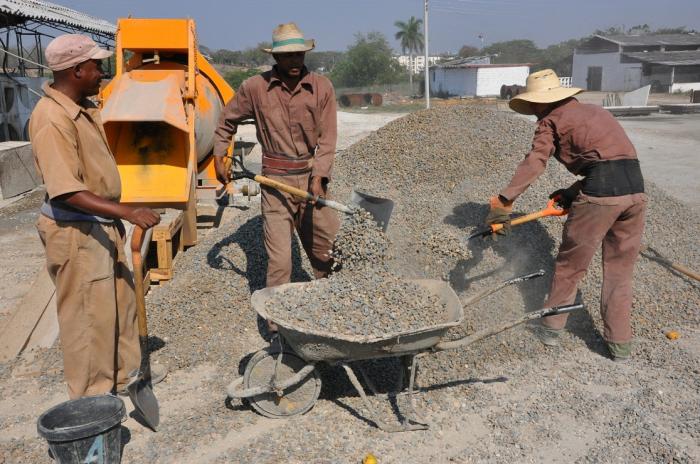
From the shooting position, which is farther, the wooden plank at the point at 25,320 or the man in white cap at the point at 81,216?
the wooden plank at the point at 25,320

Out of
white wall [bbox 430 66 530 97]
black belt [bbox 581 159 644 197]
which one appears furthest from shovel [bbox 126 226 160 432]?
white wall [bbox 430 66 530 97]

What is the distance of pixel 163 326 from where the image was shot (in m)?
4.31

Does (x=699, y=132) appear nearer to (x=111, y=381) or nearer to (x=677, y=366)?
(x=677, y=366)

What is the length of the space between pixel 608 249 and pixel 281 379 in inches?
89.4

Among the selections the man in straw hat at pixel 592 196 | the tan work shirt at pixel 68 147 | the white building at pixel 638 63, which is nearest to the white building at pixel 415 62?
the white building at pixel 638 63

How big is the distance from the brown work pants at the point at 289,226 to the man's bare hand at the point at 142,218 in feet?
3.41

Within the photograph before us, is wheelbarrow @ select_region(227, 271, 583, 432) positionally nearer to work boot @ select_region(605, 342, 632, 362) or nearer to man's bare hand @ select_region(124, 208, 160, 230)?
man's bare hand @ select_region(124, 208, 160, 230)

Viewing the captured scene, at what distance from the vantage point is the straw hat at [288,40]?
3.75 m

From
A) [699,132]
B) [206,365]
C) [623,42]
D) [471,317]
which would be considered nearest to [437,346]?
[471,317]

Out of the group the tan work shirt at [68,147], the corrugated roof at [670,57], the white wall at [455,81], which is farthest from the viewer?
the white wall at [455,81]

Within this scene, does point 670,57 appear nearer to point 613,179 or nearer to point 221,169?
point 613,179

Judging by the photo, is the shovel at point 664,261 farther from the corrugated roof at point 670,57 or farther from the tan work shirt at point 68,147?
the corrugated roof at point 670,57

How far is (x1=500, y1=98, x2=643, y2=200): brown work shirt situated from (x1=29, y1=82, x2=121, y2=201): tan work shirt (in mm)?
2362

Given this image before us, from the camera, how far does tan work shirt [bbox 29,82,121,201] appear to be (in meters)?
2.86
